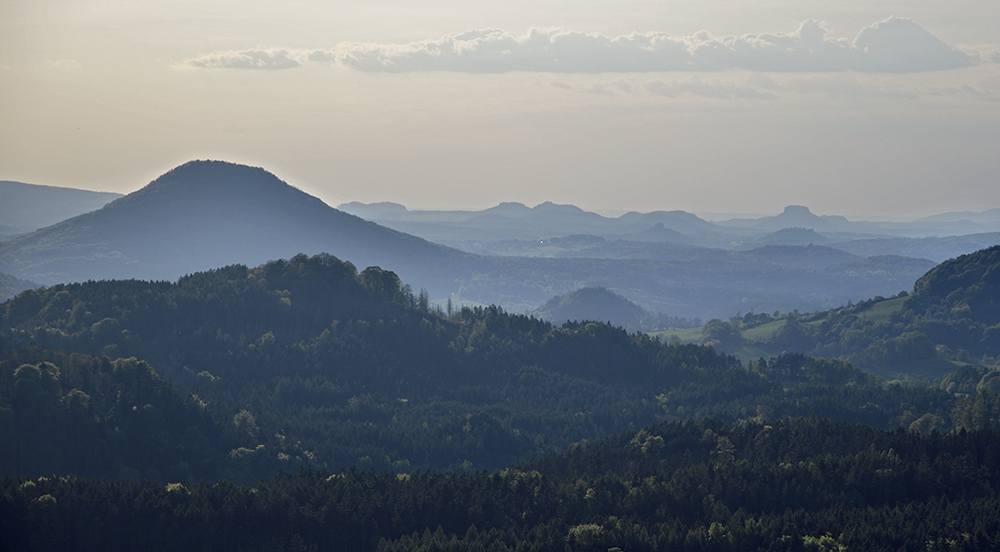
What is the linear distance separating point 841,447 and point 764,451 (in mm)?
14253

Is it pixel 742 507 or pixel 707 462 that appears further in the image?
pixel 707 462

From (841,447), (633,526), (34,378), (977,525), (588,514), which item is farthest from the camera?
(34,378)

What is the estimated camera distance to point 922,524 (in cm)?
12606

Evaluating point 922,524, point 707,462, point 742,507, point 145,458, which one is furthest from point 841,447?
point 145,458

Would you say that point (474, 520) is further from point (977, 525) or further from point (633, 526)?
point (977, 525)

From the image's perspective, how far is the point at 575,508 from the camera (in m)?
147

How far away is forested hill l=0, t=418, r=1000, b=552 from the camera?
127 m

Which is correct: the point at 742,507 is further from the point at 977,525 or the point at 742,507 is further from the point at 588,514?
the point at 977,525

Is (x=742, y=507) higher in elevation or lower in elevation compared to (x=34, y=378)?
lower

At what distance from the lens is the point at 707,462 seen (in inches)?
7190

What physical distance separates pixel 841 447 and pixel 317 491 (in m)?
98.8

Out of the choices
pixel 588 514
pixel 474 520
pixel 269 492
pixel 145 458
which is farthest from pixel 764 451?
pixel 145 458

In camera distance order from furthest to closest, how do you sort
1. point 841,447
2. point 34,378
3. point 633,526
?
point 34,378 → point 841,447 → point 633,526

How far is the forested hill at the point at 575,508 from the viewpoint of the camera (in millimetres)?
127375
